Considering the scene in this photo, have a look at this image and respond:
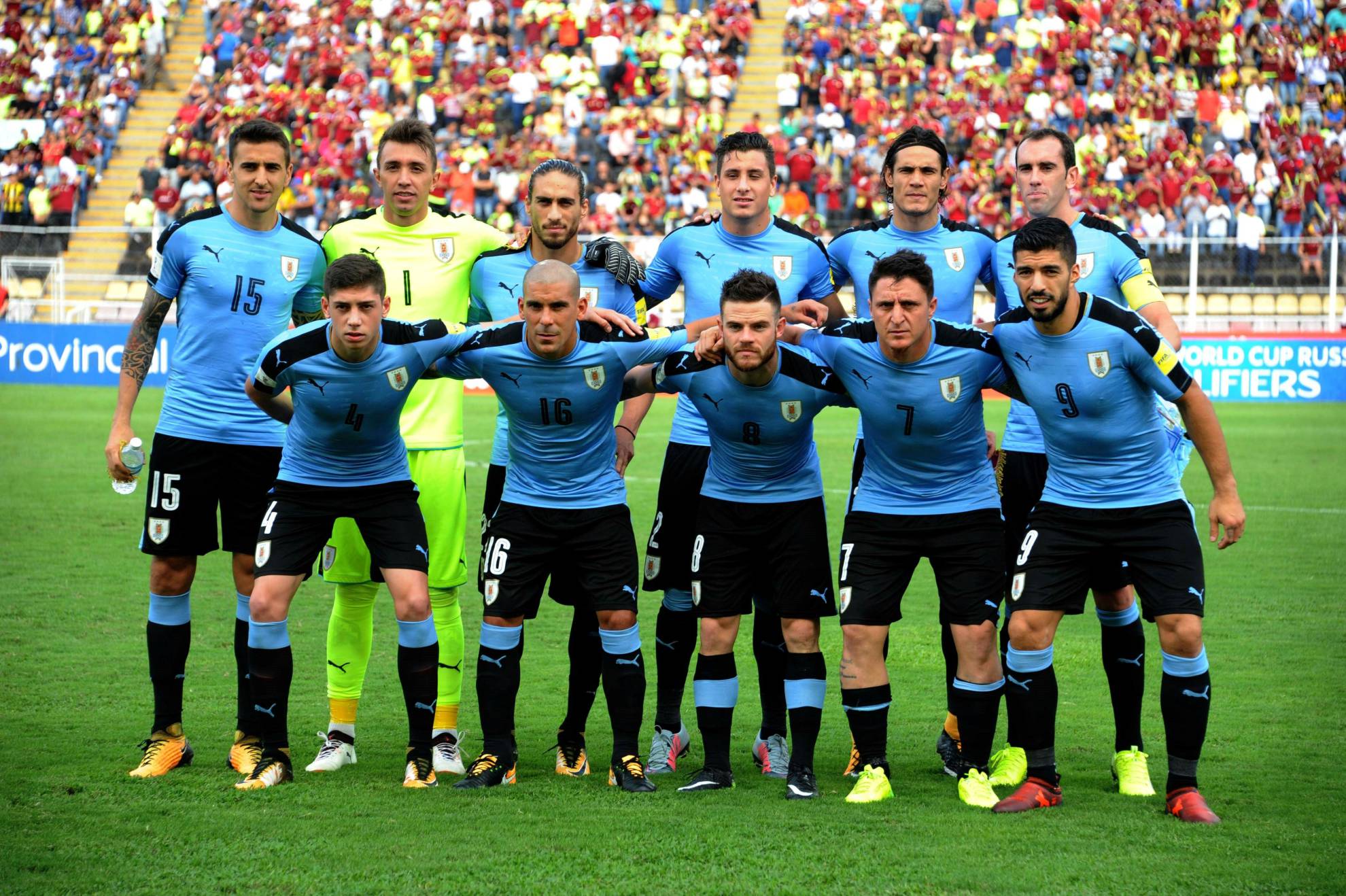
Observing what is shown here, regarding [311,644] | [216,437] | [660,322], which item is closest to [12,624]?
[311,644]

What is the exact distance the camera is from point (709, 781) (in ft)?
19.0

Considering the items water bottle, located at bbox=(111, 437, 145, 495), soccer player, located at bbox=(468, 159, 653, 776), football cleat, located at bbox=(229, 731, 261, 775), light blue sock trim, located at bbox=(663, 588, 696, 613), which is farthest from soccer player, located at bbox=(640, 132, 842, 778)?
water bottle, located at bbox=(111, 437, 145, 495)

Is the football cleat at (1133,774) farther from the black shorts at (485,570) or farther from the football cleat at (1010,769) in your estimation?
the black shorts at (485,570)

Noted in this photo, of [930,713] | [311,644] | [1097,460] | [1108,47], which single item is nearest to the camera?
[1097,460]

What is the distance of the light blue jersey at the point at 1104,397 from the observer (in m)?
5.43

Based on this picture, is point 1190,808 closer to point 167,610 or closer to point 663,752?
point 663,752

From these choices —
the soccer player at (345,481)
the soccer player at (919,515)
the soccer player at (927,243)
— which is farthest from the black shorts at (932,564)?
the soccer player at (345,481)

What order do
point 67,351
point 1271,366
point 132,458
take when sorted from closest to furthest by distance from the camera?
point 132,458 < point 1271,366 < point 67,351

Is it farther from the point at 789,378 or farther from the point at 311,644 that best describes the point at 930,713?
the point at 311,644

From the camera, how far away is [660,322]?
2139cm

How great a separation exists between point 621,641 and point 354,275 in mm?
1744

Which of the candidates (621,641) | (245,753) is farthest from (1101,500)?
(245,753)

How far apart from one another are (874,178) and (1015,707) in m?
21.6

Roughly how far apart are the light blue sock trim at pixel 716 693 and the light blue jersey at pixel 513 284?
4.33 ft
